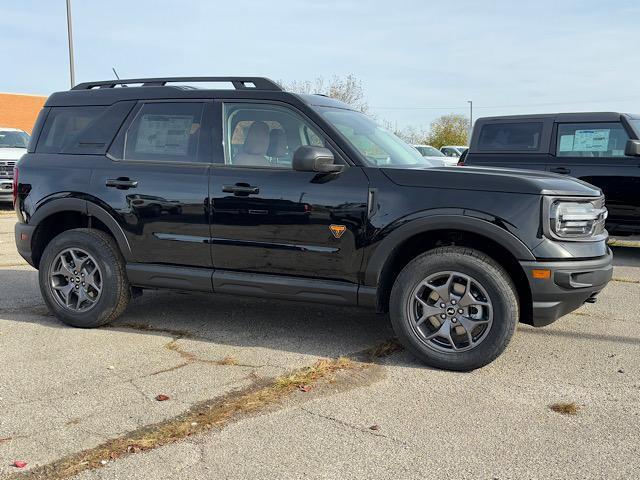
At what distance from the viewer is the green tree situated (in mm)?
54344

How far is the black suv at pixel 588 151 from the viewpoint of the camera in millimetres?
8344

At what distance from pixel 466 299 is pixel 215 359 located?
1.76 meters

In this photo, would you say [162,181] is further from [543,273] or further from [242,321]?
[543,273]

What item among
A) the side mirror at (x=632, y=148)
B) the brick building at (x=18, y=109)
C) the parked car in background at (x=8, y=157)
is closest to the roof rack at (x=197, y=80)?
the side mirror at (x=632, y=148)

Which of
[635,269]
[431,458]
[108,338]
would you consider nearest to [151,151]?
[108,338]

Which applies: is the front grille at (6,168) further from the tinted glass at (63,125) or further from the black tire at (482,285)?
the black tire at (482,285)

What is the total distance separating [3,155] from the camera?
15344 mm

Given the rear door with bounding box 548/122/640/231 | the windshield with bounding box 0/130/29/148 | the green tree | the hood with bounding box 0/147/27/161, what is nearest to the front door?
the rear door with bounding box 548/122/640/231

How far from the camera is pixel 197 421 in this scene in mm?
3416

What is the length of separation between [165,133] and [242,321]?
1.67 meters

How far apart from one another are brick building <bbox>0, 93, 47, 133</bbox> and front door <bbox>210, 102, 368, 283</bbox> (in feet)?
119

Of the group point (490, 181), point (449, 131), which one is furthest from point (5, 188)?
point (449, 131)

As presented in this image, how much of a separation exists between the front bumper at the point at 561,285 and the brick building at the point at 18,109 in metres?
38.1

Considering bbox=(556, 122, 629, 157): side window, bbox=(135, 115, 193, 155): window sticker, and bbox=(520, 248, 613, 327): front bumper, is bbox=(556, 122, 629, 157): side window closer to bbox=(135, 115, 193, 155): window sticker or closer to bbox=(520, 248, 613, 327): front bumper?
bbox=(520, 248, 613, 327): front bumper
